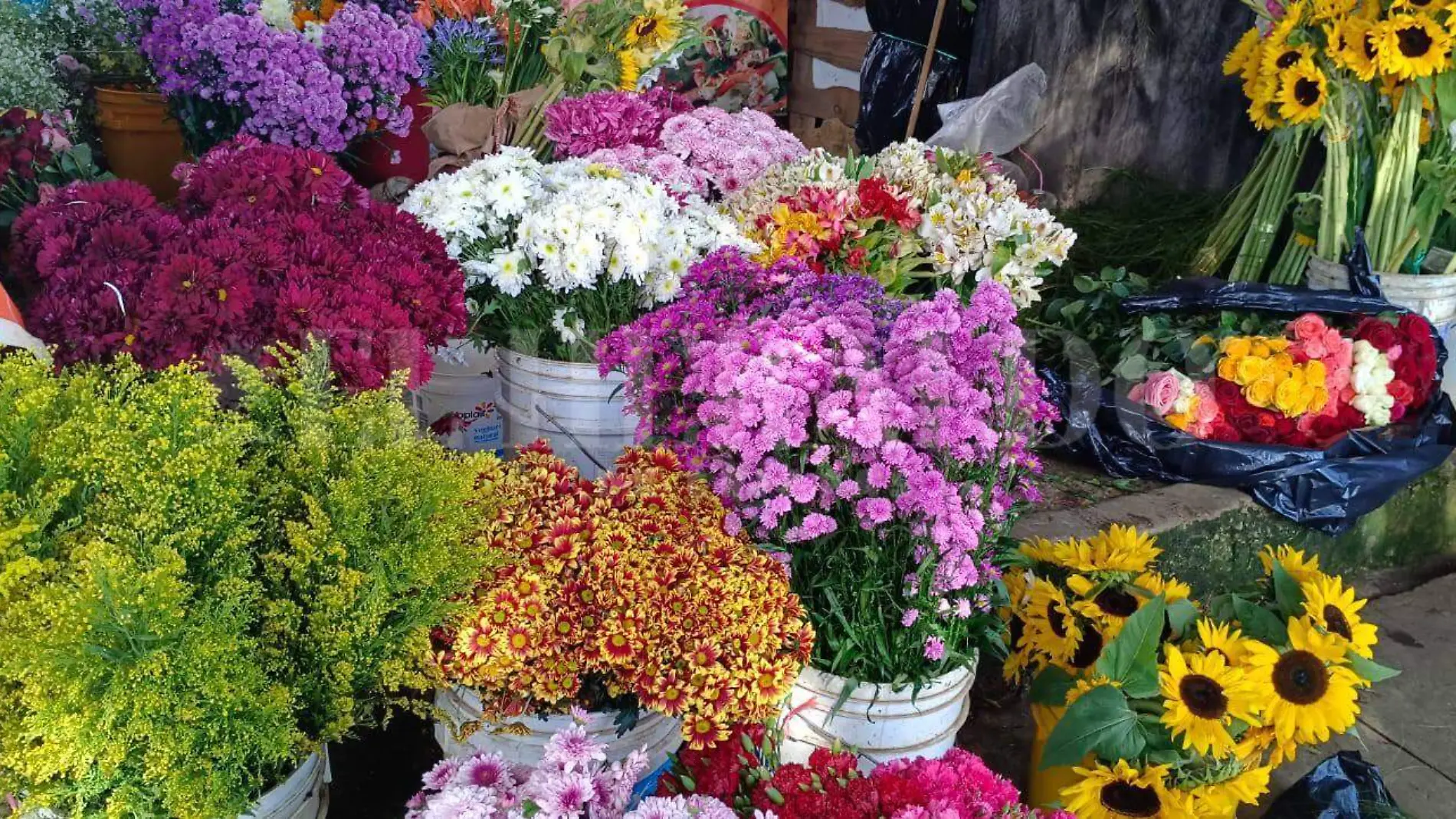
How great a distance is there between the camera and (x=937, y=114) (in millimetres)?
5250

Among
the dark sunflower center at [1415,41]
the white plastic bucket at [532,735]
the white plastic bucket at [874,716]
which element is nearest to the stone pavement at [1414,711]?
the white plastic bucket at [874,716]

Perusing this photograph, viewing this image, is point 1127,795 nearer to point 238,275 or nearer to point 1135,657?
point 1135,657

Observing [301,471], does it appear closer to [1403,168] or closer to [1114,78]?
[1403,168]

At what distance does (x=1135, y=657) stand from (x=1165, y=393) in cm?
159

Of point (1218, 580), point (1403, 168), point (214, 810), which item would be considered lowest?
point (1218, 580)

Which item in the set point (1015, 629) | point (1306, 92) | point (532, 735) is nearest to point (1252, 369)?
point (1306, 92)

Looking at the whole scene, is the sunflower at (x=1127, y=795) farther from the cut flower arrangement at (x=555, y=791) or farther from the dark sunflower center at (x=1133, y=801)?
the cut flower arrangement at (x=555, y=791)

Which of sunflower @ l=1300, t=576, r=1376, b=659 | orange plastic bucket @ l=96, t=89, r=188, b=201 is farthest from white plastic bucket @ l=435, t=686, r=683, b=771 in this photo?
orange plastic bucket @ l=96, t=89, r=188, b=201

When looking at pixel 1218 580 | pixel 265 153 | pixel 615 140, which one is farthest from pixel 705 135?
pixel 1218 580

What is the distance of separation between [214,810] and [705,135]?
197 centimetres

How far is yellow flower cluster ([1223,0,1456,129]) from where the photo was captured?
10.1 ft

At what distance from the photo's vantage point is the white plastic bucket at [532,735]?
4.79ft

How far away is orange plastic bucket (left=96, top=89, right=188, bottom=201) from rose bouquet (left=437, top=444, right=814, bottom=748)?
1915 mm

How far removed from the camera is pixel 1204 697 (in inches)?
67.7
